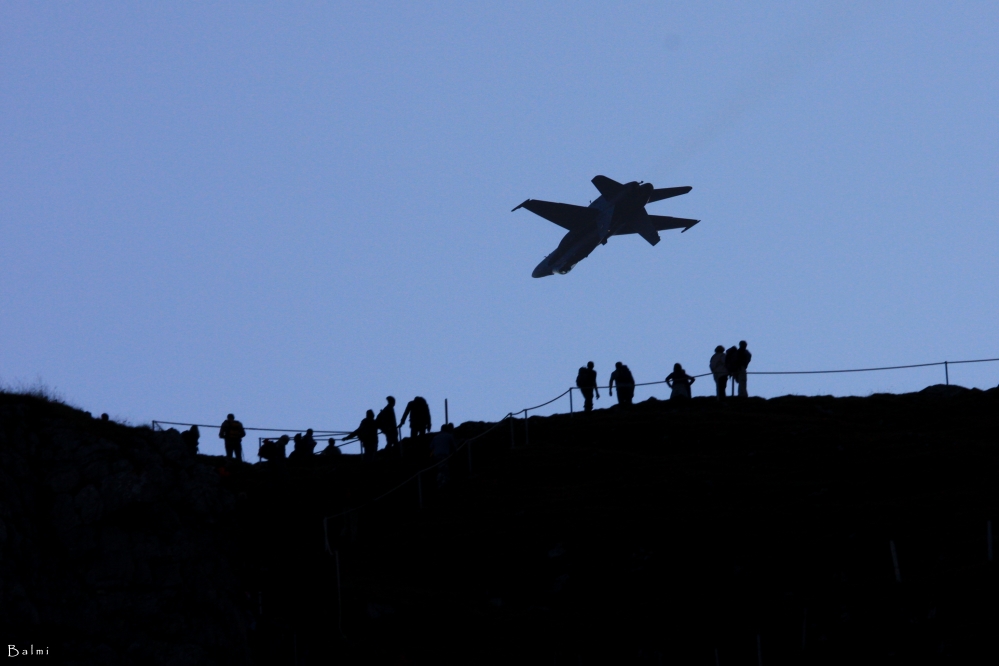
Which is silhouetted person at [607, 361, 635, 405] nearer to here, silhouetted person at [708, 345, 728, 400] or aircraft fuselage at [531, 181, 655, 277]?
silhouetted person at [708, 345, 728, 400]

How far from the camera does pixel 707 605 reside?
2481 cm

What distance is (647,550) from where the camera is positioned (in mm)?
27031

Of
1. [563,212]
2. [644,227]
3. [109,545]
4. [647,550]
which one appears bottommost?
[647,550]

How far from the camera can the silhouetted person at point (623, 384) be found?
37.9 metres

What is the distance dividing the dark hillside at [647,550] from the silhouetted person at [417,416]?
98 cm

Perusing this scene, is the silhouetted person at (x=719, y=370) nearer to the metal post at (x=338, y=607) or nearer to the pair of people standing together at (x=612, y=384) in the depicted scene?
the pair of people standing together at (x=612, y=384)

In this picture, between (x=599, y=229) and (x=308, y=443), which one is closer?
(x=308, y=443)

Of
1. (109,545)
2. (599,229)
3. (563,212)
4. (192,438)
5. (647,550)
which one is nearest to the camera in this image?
(647,550)

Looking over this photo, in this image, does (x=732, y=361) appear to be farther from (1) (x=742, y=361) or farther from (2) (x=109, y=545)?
(2) (x=109, y=545)

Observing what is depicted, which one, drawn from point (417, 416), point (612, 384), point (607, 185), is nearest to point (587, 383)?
point (612, 384)

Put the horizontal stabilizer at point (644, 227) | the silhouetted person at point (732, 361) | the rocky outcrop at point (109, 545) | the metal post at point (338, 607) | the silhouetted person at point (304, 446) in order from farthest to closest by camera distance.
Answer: the horizontal stabilizer at point (644, 227) < the silhouetted person at point (732, 361) < the silhouetted person at point (304, 446) < the rocky outcrop at point (109, 545) < the metal post at point (338, 607)

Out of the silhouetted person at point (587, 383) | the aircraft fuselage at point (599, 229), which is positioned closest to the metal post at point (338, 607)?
the silhouetted person at point (587, 383)

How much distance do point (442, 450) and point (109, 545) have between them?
27.3ft

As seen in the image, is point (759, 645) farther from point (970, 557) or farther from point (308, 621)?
point (308, 621)
